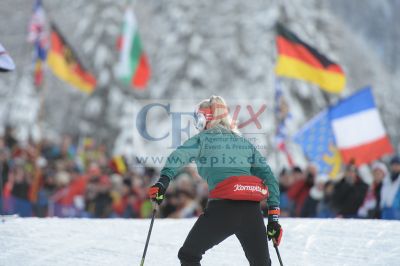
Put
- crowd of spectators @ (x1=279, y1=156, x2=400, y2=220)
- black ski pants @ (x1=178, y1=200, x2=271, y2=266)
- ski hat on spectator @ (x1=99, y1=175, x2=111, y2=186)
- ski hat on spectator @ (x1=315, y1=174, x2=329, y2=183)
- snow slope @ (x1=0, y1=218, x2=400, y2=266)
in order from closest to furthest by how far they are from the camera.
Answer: black ski pants @ (x1=178, y1=200, x2=271, y2=266)
snow slope @ (x1=0, y1=218, x2=400, y2=266)
crowd of spectators @ (x1=279, y1=156, x2=400, y2=220)
ski hat on spectator @ (x1=315, y1=174, x2=329, y2=183)
ski hat on spectator @ (x1=99, y1=175, x2=111, y2=186)

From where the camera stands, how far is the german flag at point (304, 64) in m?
11.6

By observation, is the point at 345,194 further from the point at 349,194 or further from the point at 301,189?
the point at 301,189

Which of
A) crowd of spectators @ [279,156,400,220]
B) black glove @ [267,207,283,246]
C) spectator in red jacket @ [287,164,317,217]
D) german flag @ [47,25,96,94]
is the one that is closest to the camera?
black glove @ [267,207,283,246]

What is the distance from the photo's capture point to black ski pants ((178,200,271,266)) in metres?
4.59

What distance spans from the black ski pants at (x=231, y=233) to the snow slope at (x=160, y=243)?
156 centimetres

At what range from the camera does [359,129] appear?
1045cm

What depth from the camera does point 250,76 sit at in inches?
981

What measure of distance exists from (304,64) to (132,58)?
5.40 metres

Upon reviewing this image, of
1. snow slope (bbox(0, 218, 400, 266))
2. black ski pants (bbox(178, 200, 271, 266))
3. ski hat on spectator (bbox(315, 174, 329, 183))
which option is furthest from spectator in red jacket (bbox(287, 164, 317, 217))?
black ski pants (bbox(178, 200, 271, 266))

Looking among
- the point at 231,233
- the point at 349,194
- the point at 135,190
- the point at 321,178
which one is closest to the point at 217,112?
the point at 231,233

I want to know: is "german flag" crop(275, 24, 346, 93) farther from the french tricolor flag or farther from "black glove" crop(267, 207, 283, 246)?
"black glove" crop(267, 207, 283, 246)

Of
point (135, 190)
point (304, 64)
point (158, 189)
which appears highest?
point (304, 64)

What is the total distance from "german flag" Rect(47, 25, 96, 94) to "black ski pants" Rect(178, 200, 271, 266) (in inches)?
419

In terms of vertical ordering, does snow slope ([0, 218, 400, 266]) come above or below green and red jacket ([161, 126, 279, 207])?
below
